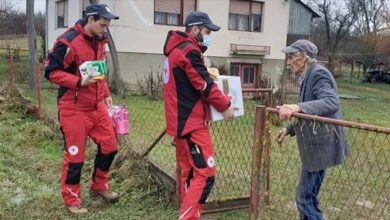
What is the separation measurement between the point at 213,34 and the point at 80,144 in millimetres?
13826

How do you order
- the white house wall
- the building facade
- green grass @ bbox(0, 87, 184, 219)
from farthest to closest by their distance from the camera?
the building facade, the white house wall, green grass @ bbox(0, 87, 184, 219)

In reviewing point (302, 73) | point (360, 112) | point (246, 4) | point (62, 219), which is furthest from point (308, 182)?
point (246, 4)

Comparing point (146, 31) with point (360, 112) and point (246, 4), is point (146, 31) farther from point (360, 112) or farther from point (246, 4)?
point (360, 112)

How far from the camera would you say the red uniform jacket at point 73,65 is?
3.96 metres

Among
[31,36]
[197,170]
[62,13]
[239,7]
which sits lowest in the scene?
[197,170]

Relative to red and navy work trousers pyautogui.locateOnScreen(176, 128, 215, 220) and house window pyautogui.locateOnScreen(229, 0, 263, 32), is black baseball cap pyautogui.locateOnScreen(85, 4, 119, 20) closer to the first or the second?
red and navy work trousers pyautogui.locateOnScreen(176, 128, 215, 220)

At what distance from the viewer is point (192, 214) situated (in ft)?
11.6

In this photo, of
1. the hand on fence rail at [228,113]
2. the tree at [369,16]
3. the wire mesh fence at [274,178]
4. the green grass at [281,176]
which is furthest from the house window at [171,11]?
the tree at [369,16]

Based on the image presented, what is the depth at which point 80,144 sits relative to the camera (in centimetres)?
411

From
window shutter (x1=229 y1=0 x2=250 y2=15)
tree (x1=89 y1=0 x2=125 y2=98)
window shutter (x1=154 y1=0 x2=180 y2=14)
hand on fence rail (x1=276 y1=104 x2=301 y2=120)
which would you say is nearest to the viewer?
hand on fence rail (x1=276 y1=104 x2=301 y2=120)

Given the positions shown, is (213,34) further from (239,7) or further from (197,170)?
Answer: (197,170)

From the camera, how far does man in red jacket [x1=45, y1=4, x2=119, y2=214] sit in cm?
397

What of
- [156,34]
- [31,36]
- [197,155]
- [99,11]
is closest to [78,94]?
[99,11]

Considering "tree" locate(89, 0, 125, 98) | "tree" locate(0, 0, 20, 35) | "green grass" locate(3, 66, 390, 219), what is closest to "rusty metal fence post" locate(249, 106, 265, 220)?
"green grass" locate(3, 66, 390, 219)
